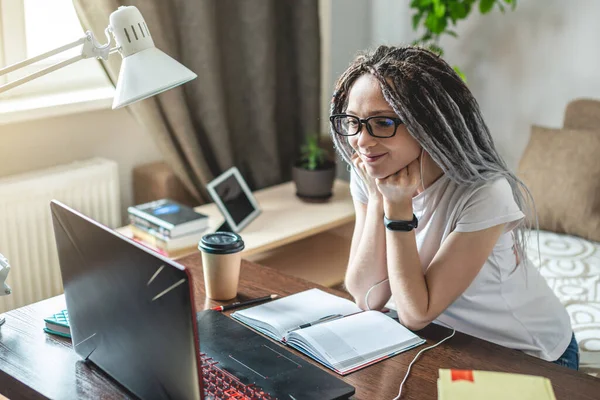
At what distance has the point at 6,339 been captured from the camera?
140 cm

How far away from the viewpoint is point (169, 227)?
7.37ft

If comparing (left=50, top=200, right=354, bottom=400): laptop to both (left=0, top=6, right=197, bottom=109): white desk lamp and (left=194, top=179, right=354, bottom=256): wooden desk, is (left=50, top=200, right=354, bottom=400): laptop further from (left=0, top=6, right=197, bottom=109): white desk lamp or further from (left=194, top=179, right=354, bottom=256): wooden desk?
(left=194, top=179, right=354, bottom=256): wooden desk

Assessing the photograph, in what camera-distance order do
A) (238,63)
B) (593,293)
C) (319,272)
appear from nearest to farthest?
(593,293) < (319,272) < (238,63)

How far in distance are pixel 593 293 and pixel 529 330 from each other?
0.69 m

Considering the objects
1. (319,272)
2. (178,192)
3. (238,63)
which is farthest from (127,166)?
(319,272)

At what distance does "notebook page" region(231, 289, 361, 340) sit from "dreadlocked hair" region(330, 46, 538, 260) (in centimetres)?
34

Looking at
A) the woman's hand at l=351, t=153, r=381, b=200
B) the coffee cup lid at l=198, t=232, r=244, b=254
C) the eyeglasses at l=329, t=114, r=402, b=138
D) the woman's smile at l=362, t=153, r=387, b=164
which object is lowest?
the coffee cup lid at l=198, t=232, r=244, b=254

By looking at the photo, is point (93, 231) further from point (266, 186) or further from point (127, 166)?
point (266, 186)

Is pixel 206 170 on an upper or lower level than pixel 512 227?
lower

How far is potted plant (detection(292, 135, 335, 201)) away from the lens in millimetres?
2682

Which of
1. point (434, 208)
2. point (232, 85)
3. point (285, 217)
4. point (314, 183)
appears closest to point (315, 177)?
point (314, 183)

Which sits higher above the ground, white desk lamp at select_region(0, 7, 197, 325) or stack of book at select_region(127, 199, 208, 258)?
white desk lamp at select_region(0, 7, 197, 325)

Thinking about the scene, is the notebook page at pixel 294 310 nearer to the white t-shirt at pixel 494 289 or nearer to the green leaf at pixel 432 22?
the white t-shirt at pixel 494 289

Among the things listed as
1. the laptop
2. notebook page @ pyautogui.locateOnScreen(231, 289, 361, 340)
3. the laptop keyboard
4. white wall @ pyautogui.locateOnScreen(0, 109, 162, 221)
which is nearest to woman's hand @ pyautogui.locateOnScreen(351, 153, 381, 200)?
notebook page @ pyautogui.locateOnScreen(231, 289, 361, 340)
